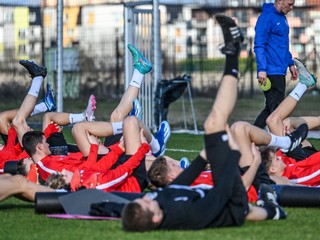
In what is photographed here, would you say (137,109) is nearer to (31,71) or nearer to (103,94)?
(31,71)

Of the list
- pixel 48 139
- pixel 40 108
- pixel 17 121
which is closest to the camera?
pixel 48 139

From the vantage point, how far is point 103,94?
2453 cm

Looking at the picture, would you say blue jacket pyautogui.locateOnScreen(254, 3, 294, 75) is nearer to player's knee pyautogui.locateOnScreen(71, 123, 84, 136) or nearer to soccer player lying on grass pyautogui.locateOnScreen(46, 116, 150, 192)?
player's knee pyautogui.locateOnScreen(71, 123, 84, 136)

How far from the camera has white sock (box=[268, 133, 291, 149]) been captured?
32.9ft

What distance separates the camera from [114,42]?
24.5 m

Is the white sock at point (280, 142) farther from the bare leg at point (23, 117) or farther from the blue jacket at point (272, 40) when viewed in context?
the bare leg at point (23, 117)

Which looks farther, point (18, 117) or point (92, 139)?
point (18, 117)

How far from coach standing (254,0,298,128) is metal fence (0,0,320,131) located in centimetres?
639

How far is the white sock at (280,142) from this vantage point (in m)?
10.0

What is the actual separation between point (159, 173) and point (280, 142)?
1.59m

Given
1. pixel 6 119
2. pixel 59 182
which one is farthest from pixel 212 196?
pixel 6 119

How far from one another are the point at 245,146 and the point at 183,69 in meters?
13.2

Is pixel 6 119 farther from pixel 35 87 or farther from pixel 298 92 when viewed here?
pixel 298 92

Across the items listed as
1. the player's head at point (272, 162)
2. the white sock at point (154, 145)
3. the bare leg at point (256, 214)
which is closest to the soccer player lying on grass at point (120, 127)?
the white sock at point (154, 145)
